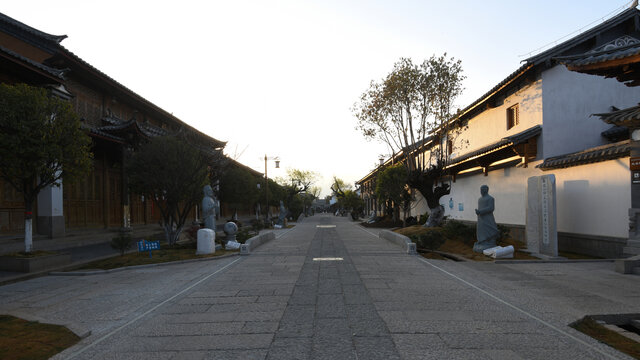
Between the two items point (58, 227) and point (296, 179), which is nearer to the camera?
point (58, 227)

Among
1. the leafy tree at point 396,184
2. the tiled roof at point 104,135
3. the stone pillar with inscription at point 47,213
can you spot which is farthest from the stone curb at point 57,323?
the leafy tree at point 396,184

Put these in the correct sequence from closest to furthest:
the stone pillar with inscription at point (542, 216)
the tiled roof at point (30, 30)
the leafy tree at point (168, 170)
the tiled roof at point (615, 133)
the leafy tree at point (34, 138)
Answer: the leafy tree at point (34, 138) → the stone pillar with inscription at point (542, 216) → the tiled roof at point (615, 133) → the leafy tree at point (168, 170) → the tiled roof at point (30, 30)

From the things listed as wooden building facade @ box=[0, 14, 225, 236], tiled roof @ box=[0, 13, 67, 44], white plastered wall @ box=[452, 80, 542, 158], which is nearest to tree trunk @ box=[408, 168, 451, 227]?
white plastered wall @ box=[452, 80, 542, 158]

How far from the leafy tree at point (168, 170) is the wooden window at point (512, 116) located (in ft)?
47.0

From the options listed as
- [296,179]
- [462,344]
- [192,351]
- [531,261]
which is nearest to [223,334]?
[192,351]

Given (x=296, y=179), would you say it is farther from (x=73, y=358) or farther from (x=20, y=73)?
(x=73, y=358)

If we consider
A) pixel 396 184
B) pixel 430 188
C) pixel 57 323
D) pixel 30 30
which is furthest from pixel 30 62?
pixel 396 184

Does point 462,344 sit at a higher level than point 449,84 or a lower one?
lower

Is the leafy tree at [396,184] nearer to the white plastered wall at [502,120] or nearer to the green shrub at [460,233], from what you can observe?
the white plastered wall at [502,120]

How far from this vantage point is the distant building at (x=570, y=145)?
11.7 m

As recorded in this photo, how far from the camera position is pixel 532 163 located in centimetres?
1547

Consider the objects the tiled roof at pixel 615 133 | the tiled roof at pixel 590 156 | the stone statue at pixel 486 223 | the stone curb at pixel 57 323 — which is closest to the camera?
the stone curb at pixel 57 323

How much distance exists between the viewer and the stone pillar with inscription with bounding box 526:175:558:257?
11656 mm

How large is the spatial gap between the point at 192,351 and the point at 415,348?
2.66 meters
